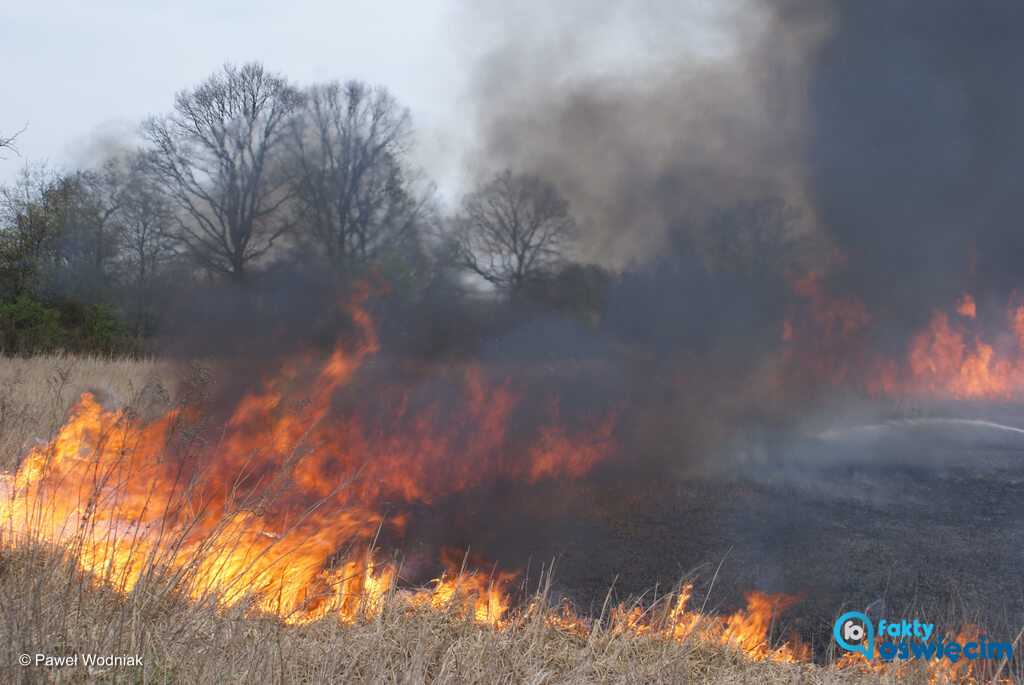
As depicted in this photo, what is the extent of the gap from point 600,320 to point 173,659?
945 centimetres

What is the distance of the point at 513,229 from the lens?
12625mm

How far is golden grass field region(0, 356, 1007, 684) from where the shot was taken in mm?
2812

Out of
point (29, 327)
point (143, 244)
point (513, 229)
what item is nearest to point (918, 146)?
point (513, 229)

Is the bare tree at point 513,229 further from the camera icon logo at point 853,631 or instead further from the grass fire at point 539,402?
the camera icon logo at point 853,631

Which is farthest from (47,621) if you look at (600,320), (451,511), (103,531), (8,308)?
(8,308)

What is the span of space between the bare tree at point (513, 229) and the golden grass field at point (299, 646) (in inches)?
338

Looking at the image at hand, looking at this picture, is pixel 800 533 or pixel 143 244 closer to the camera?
pixel 800 533

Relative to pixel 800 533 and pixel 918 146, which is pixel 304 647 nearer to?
pixel 800 533

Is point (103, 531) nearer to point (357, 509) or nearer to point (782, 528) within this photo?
point (357, 509)

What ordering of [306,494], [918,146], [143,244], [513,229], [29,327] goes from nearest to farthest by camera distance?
1. [306,494]
2. [513,229]
3. [918,146]
4. [29,327]
5. [143,244]

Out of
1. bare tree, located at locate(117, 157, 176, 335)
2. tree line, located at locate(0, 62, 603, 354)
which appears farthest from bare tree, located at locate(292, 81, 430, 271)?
bare tree, located at locate(117, 157, 176, 335)

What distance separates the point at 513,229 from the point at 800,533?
7441 millimetres

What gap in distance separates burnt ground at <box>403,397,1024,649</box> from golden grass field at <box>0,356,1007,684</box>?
95cm

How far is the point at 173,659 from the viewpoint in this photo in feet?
9.43
